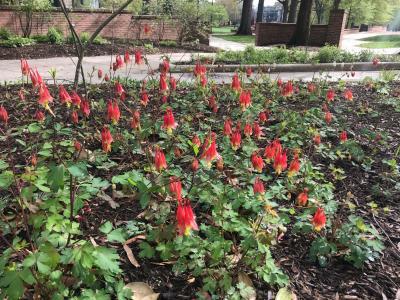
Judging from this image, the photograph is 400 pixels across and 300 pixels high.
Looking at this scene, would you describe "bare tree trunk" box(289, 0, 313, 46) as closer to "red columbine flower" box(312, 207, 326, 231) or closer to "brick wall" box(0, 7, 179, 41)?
"brick wall" box(0, 7, 179, 41)

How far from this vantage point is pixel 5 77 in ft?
26.0

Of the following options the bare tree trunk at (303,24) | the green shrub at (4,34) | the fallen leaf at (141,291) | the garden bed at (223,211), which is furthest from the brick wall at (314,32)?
the fallen leaf at (141,291)

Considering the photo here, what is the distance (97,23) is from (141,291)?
18020 millimetres

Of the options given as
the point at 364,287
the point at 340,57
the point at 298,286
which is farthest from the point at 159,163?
the point at 340,57

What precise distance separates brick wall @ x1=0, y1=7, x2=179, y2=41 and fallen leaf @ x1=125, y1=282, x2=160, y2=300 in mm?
14580

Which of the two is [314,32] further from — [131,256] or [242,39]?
[131,256]

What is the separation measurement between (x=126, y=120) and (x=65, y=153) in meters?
1.30

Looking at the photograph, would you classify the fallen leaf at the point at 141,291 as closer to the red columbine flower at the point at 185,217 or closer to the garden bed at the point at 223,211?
the garden bed at the point at 223,211

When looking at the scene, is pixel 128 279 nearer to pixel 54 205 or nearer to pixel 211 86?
pixel 54 205

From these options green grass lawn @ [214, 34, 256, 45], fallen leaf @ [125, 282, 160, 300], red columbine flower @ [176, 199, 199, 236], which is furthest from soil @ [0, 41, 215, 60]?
green grass lawn @ [214, 34, 256, 45]

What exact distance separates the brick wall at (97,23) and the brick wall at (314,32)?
4650 millimetres

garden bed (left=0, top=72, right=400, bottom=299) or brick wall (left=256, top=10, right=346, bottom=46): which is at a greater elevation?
brick wall (left=256, top=10, right=346, bottom=46)

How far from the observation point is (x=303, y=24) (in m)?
17.7

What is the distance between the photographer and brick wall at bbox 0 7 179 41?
1548cm
